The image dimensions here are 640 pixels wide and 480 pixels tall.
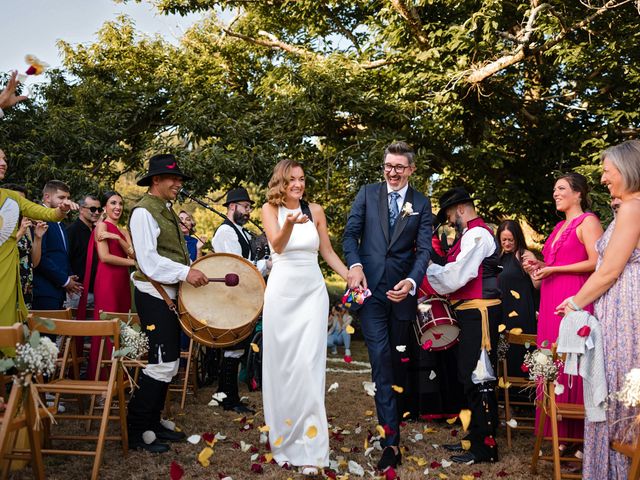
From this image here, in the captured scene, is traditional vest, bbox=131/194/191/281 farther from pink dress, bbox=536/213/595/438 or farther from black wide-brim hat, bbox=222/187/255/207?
pink dress, bbox=536/213/595/438

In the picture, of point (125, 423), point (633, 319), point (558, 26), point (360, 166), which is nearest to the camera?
point (633, 319)

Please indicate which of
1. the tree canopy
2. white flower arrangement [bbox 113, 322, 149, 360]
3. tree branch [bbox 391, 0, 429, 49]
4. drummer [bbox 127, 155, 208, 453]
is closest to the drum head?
drummer [bbox 127, 155, 208, 453]

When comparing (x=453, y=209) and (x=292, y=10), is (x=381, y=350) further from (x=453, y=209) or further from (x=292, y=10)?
(x=292, y=10)

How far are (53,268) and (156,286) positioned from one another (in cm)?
225

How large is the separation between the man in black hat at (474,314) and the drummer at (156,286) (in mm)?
2119

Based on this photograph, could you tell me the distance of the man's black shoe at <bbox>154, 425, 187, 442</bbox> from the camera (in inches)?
217

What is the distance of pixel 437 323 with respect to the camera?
5617mm

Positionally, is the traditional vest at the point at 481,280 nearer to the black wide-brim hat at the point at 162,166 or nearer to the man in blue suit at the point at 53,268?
the black wide-brim hat at the point at 162,166

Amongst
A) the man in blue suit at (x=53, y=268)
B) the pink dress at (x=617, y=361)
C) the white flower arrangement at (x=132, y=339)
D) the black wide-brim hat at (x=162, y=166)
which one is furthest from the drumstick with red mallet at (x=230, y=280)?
the pink dress at (x=617, y=361)

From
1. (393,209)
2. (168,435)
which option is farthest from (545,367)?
(168,435)

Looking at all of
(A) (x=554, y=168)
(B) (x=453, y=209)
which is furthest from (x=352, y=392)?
(A) (x=554, y=168)

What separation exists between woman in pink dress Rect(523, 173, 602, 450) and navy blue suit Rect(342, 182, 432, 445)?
1153 millimetres

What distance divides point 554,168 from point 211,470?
9840 mm

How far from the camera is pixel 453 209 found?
5777 mm
